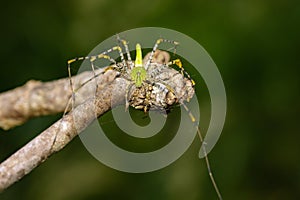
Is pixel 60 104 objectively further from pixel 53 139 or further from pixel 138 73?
pixel 53 139

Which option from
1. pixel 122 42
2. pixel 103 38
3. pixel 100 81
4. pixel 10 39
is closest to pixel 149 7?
pixel 103 38

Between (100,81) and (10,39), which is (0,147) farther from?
(100,81)

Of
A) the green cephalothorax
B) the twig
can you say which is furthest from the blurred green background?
the twig

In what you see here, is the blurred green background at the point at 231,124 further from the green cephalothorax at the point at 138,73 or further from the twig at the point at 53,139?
the twig at the point at 53,139

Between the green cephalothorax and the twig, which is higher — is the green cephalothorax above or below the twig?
above

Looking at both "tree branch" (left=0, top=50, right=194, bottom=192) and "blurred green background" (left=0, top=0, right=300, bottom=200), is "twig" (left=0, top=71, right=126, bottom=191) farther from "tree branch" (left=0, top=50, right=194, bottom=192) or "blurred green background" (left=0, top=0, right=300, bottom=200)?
"blurred green background" (left=0, top=0, right=300, bottom=200)

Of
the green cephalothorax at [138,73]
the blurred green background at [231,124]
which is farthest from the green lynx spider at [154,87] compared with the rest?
the blurred green background at [231,124]

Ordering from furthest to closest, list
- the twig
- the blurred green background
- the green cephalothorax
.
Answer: the blurred green background → the green cephalothorax → the twig

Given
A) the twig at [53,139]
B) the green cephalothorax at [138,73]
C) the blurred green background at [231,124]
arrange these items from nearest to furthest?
the twig at [53,139], the green cephalothorax at [138,73], the blurred green background at [231,124]

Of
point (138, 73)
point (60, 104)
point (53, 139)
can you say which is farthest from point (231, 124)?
point (53, 139)
